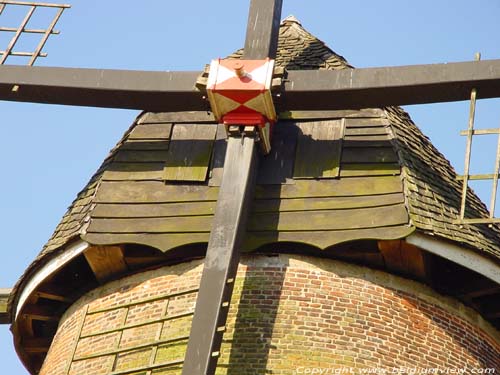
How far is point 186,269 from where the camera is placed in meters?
12.1

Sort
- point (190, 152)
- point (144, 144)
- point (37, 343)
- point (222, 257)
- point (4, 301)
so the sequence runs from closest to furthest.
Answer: point (222, 257)
point (190, 152)
point (144, 144)
point (37, 343)
point (4, 301)

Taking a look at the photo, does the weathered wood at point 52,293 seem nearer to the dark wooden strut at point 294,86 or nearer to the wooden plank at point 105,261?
the wooden plank at point 105,261

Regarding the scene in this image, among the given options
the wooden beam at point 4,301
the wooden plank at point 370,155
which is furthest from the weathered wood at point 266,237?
the wooden beam at point 4,301

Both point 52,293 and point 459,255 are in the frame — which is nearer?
point 459,255

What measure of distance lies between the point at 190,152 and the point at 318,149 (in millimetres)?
1126

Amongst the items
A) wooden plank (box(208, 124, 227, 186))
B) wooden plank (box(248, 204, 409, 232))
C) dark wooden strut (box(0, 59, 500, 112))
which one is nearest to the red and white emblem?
dark wooden strut (box(0, 59, 500, 112))

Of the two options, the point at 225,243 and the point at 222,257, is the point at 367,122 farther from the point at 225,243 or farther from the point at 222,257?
the point at 222,257

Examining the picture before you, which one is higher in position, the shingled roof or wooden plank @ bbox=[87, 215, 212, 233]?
the shingled roof

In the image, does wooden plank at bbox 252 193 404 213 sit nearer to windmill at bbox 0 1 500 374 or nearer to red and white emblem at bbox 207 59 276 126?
windmill at bbox 0 1 500 374

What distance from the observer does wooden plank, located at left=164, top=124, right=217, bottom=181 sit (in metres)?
12.6

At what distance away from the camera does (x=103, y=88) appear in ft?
41.4

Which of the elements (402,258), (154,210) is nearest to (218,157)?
(154,210)

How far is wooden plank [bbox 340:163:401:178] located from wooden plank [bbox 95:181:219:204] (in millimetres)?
1113

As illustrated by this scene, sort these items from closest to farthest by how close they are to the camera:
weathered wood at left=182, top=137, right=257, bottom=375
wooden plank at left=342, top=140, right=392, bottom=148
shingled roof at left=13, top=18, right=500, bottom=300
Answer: weathered wood at left=182, top=137, right=257, bottom=375
shingled roof at left=13, top=18, right=500, bottom=300
wooden plank at left=342, top=140, right=392, bottom=148
